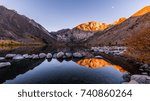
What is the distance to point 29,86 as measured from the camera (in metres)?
7.41

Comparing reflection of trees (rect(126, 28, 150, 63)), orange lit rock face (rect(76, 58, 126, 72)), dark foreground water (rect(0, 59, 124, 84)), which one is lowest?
dark foreground water (rect(0, 59, 124, 84))

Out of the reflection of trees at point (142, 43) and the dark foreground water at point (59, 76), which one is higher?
the reflection of trees at point (142, 43)

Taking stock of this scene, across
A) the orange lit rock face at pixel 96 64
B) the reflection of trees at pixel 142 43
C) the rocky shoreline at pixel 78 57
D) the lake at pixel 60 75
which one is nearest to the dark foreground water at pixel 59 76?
the lake at pixel 60 75

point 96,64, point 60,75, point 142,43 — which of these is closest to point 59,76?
point 60,75

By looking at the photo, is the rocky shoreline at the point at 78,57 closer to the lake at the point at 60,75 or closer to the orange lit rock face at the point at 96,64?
the lake at the point at 60,75

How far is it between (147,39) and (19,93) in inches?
551

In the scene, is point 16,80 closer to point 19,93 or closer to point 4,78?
point 4,78

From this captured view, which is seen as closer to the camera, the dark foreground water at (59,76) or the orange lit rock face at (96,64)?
the dark foreground water at (59,76)

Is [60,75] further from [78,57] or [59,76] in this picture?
[78,57]

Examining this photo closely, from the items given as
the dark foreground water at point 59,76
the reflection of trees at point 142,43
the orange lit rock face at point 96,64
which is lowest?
the dark foreground water at point 59,76

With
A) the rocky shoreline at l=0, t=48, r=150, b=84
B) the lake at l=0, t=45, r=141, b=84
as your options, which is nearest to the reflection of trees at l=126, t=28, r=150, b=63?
the rocky shoreline at l=0, t=48, r=150, b=84

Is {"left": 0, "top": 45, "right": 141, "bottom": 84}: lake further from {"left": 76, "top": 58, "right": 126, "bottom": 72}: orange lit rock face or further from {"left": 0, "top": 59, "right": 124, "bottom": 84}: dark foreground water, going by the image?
{"left": 76, "top": 58, "right": 126, "bottom": 72}: orange lit rock face

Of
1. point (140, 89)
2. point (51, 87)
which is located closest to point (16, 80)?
point (51, 87)

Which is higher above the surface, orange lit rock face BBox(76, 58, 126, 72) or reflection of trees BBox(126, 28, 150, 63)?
reflection of trees BBox(126, 28, 150, 63)
